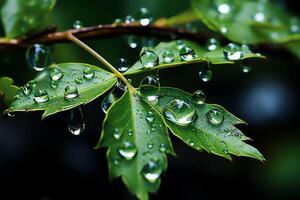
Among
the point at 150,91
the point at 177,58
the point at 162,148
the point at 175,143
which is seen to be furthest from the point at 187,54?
the point at 175,143

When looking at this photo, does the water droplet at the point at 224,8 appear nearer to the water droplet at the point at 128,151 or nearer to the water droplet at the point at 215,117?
the water droplet at the point at 215,117

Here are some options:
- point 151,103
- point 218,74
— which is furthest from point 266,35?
point 151,103

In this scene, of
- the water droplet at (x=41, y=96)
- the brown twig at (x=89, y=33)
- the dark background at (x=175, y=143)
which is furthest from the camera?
the dark background at (x=175, y=143)

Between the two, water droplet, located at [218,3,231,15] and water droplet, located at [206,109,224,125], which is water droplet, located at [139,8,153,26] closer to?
water droplet, located at [218,3,231,15]

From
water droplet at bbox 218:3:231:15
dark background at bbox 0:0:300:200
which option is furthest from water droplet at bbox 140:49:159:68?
dark background at bbox 0:0:300:200

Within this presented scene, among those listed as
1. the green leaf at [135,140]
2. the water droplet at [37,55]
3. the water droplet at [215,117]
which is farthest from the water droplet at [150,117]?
the water droplet at [37,55]

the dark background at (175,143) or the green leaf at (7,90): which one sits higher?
the green leaf at (7,90)

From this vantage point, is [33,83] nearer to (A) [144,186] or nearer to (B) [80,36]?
(B) [80,36]

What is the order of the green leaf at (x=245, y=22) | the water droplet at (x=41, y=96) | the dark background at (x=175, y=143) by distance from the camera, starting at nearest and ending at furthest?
the water droplet at (x=41, y=96) < the green leaf at (x=245, y=22) < the dark background at (x=175, y=143)
